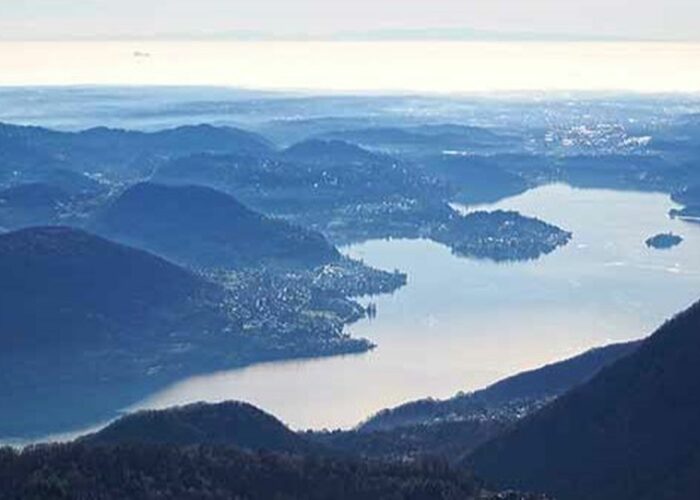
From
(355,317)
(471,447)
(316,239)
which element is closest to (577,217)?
(316,239)

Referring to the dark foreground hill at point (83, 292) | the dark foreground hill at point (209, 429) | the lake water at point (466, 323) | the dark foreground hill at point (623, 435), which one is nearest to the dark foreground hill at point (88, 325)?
the dark foreground hill at point (83, 292)

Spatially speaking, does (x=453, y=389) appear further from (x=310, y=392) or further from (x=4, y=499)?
(x=4, y=499)

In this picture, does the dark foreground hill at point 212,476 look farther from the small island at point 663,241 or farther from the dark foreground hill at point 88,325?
the small island at point 663,241

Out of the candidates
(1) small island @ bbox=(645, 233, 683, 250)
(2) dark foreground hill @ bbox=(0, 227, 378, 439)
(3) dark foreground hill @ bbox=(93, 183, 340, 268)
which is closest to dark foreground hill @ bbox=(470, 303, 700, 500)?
(2) dark foreground hill @ bbox=(0, 227, 378, 439)

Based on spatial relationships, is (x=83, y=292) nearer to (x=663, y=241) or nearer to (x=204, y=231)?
(x=204, y=231)

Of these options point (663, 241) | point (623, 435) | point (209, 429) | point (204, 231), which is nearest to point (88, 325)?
point (204, 231)
